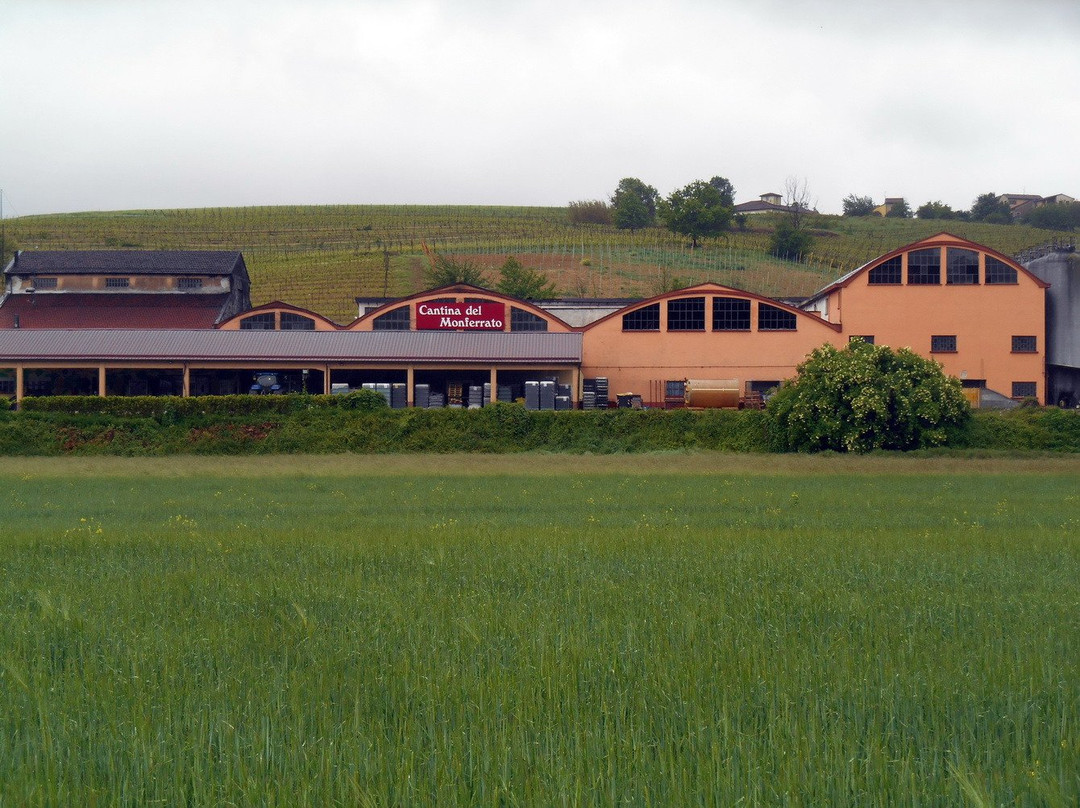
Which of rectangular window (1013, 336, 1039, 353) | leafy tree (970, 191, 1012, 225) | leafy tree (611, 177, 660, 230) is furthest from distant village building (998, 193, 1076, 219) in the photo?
rectangular window (1013, 336, 1039, 353)

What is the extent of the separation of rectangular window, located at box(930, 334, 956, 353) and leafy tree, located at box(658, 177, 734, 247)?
67716mm

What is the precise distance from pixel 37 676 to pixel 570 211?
154 metres

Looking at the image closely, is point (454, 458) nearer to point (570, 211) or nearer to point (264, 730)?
point (264, 730)

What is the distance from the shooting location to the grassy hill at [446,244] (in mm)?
99375

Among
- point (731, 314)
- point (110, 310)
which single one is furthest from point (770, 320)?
point (110, 310)

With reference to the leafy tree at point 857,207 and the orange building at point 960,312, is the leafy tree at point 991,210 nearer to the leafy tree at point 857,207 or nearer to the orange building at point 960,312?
the leafy tree at point 857,207

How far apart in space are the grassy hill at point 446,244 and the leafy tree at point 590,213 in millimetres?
2124

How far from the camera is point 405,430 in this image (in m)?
44.4

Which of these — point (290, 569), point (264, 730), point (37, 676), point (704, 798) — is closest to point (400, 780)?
point (264, 730)

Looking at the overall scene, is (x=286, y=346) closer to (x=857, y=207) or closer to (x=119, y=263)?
(x=119, y=263)

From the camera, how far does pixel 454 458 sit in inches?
1567

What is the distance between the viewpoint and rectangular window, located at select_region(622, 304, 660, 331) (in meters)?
55.8

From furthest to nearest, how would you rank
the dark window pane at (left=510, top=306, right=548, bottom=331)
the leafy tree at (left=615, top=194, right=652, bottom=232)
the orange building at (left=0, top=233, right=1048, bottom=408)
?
the leafy tree at (left=615, top=194, right=652, bottom=232) → the dark window pane at (left=510, top=306, right=548, bottom=331) → the orange building at (left=0, top=233, right=1048, bottom=408)

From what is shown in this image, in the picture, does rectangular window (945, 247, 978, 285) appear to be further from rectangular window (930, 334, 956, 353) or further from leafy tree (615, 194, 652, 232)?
leafy tree (615, 194, 652, 232)
